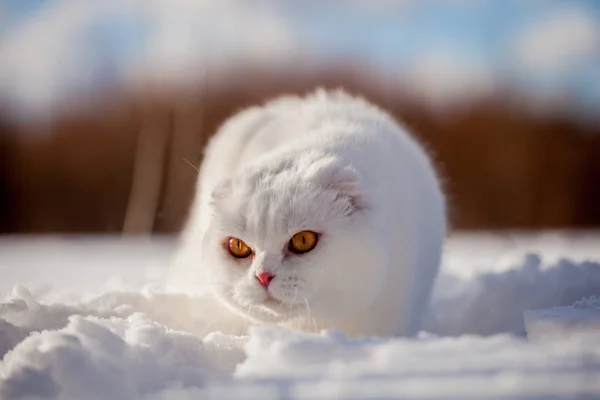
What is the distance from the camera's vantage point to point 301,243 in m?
1.73

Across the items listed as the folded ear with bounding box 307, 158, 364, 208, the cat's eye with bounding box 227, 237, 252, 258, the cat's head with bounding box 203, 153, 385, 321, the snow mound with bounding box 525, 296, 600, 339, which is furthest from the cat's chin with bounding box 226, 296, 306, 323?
the snow mound with bounding box 525, 296, 600, 339

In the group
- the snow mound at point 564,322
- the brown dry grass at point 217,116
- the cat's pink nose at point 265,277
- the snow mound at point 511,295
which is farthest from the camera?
the brown dry grass at point 217,116

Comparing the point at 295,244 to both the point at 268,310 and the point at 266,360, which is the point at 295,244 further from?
the point at 266,360

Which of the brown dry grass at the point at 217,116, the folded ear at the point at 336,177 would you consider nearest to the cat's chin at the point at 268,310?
the folded ear at the point at 336,177

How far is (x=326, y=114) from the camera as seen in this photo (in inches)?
94.2

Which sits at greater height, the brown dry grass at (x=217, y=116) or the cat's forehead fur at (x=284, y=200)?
the brown dry grass at (x=217, y=116)

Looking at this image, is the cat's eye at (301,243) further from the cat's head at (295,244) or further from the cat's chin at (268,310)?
the cat's chin at (268,310)

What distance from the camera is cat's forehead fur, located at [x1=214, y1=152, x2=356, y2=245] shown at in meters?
1.72

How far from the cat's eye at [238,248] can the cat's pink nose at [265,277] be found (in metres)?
0.13

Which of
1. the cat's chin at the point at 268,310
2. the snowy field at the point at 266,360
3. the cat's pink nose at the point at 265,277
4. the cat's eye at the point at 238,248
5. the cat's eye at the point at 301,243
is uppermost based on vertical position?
the cat's eye at the point at 238,248

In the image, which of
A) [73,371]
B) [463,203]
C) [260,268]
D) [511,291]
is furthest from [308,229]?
[463,203]

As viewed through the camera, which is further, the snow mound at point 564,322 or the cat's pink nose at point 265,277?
the cat's pink nose at point 265,277

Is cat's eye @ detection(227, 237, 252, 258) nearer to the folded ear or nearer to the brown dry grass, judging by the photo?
the folded ear

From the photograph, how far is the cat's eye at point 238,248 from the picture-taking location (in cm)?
180
